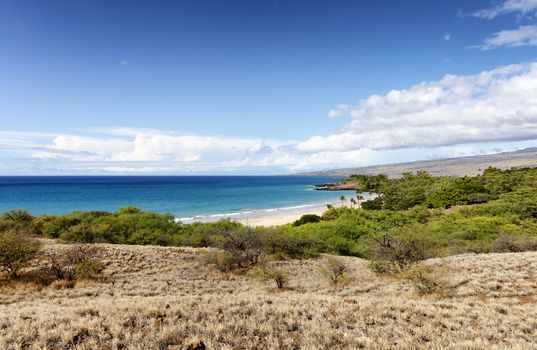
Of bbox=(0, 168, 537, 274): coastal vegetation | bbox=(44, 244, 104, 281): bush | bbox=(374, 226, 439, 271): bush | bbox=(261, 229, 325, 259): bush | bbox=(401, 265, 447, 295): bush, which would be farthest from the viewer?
bbox=(261, 229, 325, 259): bush

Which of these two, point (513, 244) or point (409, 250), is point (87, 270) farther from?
point (513, 244)

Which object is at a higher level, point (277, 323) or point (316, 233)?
point (277, 323)

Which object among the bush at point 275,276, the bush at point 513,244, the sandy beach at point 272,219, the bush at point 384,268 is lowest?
the sandy beach at point 272,219

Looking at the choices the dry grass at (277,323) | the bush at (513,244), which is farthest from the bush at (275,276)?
the bush at (513,244)

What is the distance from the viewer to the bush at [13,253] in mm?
20609

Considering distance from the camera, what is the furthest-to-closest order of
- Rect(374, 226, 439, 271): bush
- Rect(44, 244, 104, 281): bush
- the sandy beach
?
the sandy beach → Rect(374, 226, 439, 271): bush → Rect(44, 244, 104, 281): bush

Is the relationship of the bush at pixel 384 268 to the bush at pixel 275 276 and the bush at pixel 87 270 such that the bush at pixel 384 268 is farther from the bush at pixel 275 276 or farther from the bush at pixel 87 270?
the bush at pixel 87 270

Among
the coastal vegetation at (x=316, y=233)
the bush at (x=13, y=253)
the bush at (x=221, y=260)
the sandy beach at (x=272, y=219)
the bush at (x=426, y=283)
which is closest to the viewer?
the bush at (x=426, y=283)

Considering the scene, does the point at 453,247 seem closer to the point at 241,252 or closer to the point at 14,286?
the point at 241,252

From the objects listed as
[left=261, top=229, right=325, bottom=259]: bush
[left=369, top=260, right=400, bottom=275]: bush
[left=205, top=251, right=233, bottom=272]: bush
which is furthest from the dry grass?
[left=261, top=229, right=325, bottom=259]: bush

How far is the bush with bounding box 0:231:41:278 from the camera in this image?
67.6 ft

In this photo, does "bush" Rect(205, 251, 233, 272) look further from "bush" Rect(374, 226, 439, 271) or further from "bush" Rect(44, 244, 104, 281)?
"bush" Rect(374, 226, 439, 271)

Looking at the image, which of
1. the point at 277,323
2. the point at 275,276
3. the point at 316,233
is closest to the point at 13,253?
the point at 275,276

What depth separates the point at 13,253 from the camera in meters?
20.8
